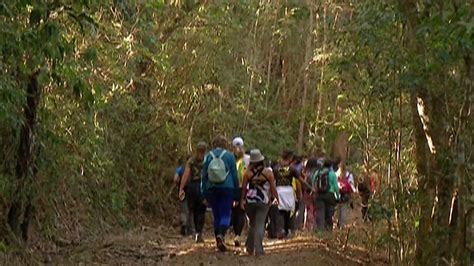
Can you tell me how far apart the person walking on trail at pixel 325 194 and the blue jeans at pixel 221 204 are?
3.56 m

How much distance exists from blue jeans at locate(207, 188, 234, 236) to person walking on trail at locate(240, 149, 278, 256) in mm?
183

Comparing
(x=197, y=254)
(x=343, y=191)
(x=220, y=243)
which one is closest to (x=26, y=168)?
(x=197, y=254)

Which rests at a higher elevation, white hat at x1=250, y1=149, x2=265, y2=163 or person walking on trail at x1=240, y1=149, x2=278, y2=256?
white hat at x1=250, y1=149, x2=265, y2=163

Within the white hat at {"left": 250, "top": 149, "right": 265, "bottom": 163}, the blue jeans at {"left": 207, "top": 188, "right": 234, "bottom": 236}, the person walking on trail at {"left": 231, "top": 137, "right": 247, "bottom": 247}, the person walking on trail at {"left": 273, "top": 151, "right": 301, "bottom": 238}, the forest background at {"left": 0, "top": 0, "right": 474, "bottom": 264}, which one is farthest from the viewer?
the person walking on trail at {"left": 273, "top": 151, "right": 301, "bottom": 238}

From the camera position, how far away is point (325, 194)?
52.3ft

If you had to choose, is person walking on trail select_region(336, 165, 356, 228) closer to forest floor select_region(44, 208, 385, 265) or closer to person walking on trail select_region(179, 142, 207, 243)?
forest floor select_region(44, 208, 385, 265)

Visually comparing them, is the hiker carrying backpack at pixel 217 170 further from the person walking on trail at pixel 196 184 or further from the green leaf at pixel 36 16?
the green leaf at pixel 36 16

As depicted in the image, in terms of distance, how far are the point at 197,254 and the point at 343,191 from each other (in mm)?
5674

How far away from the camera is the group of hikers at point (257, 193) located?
1223 cm

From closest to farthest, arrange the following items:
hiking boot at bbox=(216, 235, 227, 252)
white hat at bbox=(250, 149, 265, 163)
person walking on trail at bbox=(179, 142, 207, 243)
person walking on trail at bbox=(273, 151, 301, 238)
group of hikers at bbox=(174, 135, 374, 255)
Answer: white hat at bbox=(250, 149, 265, 163), group of hikers at bbox=(174, 135, 374, 255), hiking boot at bbox=(216, 235, 227, 252), person walking on trail at bbox=(179, 142, 207, 243), person walking on trail at bbox=(273, 151, 301, 238)

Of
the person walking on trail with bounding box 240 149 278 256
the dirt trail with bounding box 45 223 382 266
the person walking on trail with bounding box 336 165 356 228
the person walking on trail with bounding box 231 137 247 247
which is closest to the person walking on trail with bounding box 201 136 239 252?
the person walking on trail with bounding box 240 149 278 256

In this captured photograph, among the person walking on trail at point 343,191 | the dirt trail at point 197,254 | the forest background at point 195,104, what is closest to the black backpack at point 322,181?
the forest background at point 195,104

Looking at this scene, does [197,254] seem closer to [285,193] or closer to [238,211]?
[238,211]

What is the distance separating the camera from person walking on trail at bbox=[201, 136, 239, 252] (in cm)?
1218
